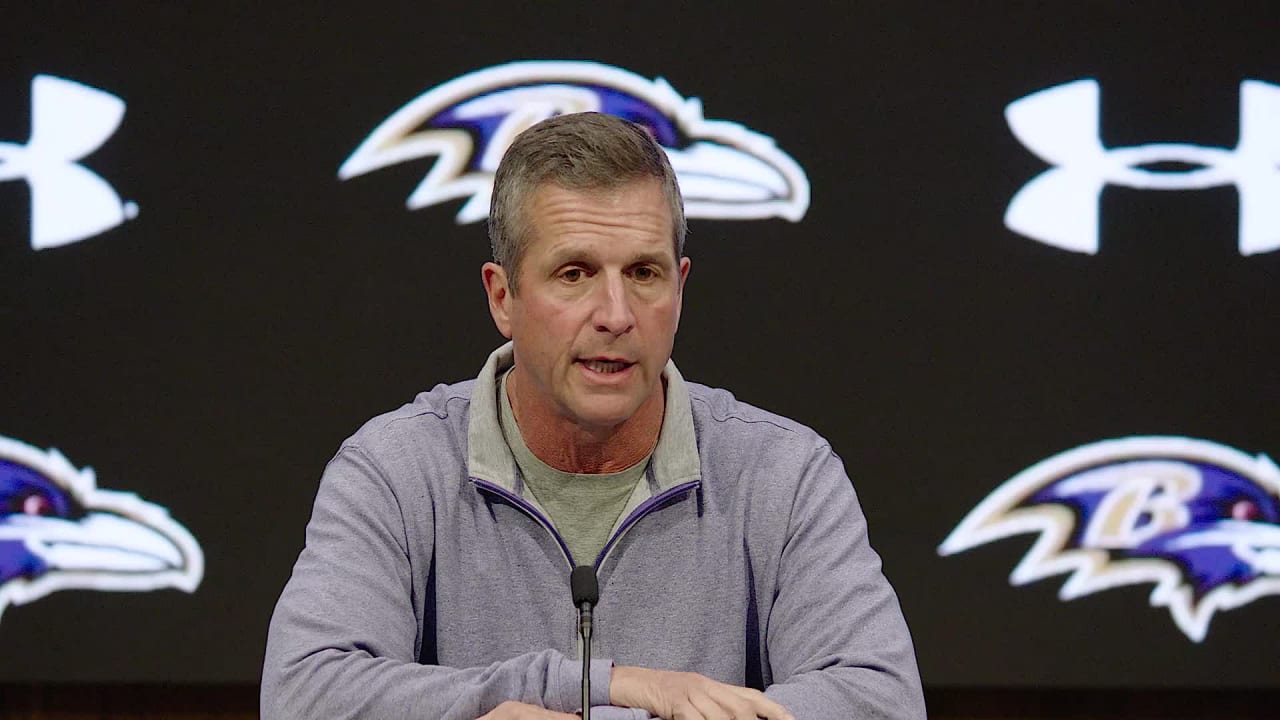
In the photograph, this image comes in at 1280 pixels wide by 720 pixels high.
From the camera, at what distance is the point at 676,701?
1.44m

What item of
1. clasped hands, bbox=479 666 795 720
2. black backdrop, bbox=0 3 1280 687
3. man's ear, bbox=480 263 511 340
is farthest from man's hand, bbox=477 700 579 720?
black backdrop, bbox=0 3 1280 687

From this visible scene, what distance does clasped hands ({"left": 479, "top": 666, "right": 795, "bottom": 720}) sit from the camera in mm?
1424

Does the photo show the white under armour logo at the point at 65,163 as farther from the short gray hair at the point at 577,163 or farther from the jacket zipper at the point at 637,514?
the jacket zipper at the point at 637,514

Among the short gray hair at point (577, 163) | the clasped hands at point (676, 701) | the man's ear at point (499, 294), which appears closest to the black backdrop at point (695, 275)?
the man's ear at point (499, 294)

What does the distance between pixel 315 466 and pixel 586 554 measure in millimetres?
1843

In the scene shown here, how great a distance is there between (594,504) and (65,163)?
7.47 ft

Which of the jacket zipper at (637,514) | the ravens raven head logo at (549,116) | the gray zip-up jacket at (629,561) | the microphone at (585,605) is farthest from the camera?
the ravens raven head logo at (549,116)

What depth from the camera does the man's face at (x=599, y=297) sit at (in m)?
1.65

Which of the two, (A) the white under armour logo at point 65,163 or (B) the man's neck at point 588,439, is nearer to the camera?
(B) the man's neck at point 588,439

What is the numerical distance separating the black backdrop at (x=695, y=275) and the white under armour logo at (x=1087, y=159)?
37mm

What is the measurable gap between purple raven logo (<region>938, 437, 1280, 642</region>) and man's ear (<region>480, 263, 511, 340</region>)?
196 centimetres

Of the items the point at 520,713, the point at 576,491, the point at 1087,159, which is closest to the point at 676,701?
the point at 520,713

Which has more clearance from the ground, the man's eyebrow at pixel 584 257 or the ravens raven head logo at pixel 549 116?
the ravens raven head logo at pixel 549 116

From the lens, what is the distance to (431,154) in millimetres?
3365
